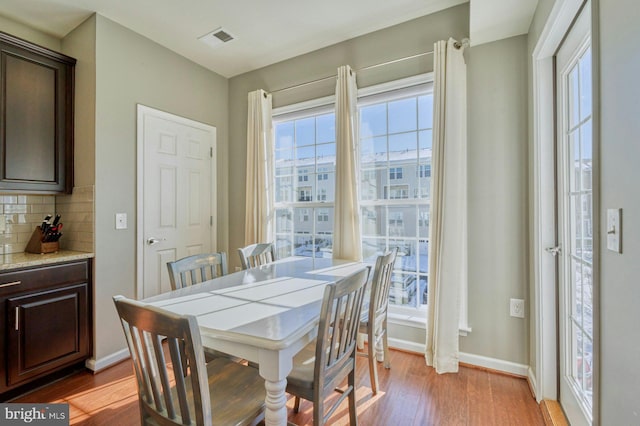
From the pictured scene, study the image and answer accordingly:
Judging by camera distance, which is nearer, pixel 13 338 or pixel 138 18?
pixel 13 338

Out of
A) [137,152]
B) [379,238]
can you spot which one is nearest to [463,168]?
[379,238]

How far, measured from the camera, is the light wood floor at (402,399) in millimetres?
1735

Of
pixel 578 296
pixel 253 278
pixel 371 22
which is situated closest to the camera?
pixel 578 296

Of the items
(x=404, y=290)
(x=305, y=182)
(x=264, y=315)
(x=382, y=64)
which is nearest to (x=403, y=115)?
(x=382, y=64)

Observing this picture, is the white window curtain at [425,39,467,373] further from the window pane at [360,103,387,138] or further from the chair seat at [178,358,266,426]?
the chair seat at [178,358,266,426]

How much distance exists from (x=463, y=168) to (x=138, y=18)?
284cm

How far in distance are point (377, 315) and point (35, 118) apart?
2.95m

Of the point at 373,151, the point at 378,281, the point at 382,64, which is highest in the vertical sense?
the point at 382,64

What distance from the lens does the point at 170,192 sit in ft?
9.59

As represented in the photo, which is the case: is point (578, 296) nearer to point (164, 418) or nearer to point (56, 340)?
point (164, 418)

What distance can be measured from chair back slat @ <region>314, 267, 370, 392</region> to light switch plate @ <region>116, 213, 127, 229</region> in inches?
82.2

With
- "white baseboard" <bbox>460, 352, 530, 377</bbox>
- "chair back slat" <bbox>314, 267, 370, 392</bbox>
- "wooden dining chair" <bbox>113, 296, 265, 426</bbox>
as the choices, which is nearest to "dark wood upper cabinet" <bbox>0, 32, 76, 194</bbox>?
"wooden dining chair" <bbox>113, 296, 265, 426</bbox>

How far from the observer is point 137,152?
264 cm
